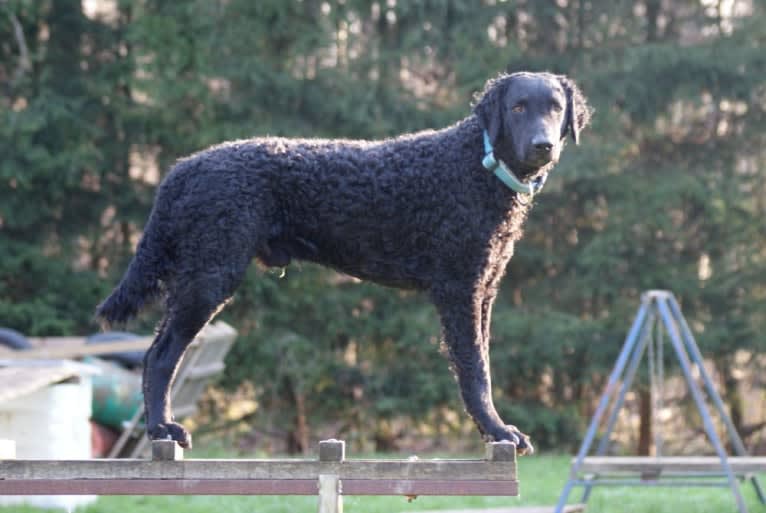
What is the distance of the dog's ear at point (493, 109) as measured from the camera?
4098 mm

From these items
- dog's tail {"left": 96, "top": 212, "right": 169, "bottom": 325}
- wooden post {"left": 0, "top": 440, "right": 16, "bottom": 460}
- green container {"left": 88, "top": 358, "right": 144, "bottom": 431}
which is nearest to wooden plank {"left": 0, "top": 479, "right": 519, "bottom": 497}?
wooden post {"left": 0, "top": 440, "right": 16, "bottom": 460}

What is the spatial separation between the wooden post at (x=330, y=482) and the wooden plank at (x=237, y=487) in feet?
0.09

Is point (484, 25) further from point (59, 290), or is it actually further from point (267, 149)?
point (267, 149)

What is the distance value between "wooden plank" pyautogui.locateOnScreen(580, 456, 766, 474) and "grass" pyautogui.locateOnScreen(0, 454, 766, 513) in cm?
32

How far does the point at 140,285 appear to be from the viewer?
419 cm

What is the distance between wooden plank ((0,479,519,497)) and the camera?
13.1 ft

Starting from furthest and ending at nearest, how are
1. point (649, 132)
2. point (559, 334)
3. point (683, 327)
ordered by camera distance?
1. point (649, 132)
2. point (559, 334)
3. point (683, 327)

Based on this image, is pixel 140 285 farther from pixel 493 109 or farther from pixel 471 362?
pixel 493 109

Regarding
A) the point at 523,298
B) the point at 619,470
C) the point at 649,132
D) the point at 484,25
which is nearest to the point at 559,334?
the point at 523,298

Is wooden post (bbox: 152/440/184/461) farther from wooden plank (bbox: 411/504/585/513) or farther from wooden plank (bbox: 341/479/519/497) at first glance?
wooden plank (bbox: 411/504/585/513)

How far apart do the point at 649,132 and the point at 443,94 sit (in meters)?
2.56

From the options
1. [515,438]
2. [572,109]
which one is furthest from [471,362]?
[572,109]

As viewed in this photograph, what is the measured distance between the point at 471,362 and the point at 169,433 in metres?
1.14

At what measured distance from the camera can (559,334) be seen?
12.6 m
